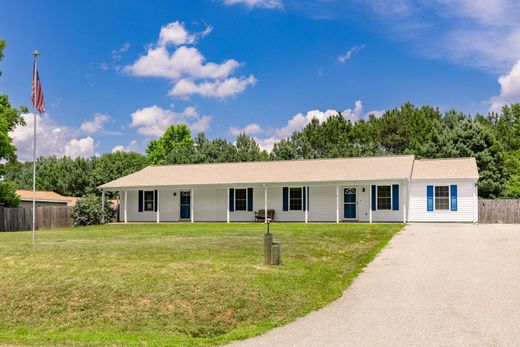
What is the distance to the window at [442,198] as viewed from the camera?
2822cm

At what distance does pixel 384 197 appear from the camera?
28.8m

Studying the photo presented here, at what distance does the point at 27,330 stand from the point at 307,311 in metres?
4.55

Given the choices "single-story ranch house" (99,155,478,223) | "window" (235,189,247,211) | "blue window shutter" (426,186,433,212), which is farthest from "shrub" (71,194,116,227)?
"blue window shutter" (426,186,433,212)

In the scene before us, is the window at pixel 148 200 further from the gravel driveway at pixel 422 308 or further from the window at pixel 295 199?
the gravel driveway at pixel 422 308

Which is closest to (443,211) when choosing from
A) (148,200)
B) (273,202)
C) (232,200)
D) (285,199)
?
(285,199)

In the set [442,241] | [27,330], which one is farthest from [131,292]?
[442,241]

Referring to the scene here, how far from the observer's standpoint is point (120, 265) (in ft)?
38.5

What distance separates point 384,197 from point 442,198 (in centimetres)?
298

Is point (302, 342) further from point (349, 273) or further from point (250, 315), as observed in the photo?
point (349, 273)

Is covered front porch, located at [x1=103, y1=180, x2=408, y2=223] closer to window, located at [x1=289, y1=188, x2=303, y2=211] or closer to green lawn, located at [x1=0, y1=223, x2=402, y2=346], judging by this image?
window, located at [x1=289, y1=188, x2=303, y2=211]

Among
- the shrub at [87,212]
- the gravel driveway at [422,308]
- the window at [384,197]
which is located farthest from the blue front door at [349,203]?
the gravel driveway at [422,308]

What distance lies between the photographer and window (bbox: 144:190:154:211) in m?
33.7

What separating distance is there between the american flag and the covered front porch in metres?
15.1

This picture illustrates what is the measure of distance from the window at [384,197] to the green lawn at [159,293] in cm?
1515
